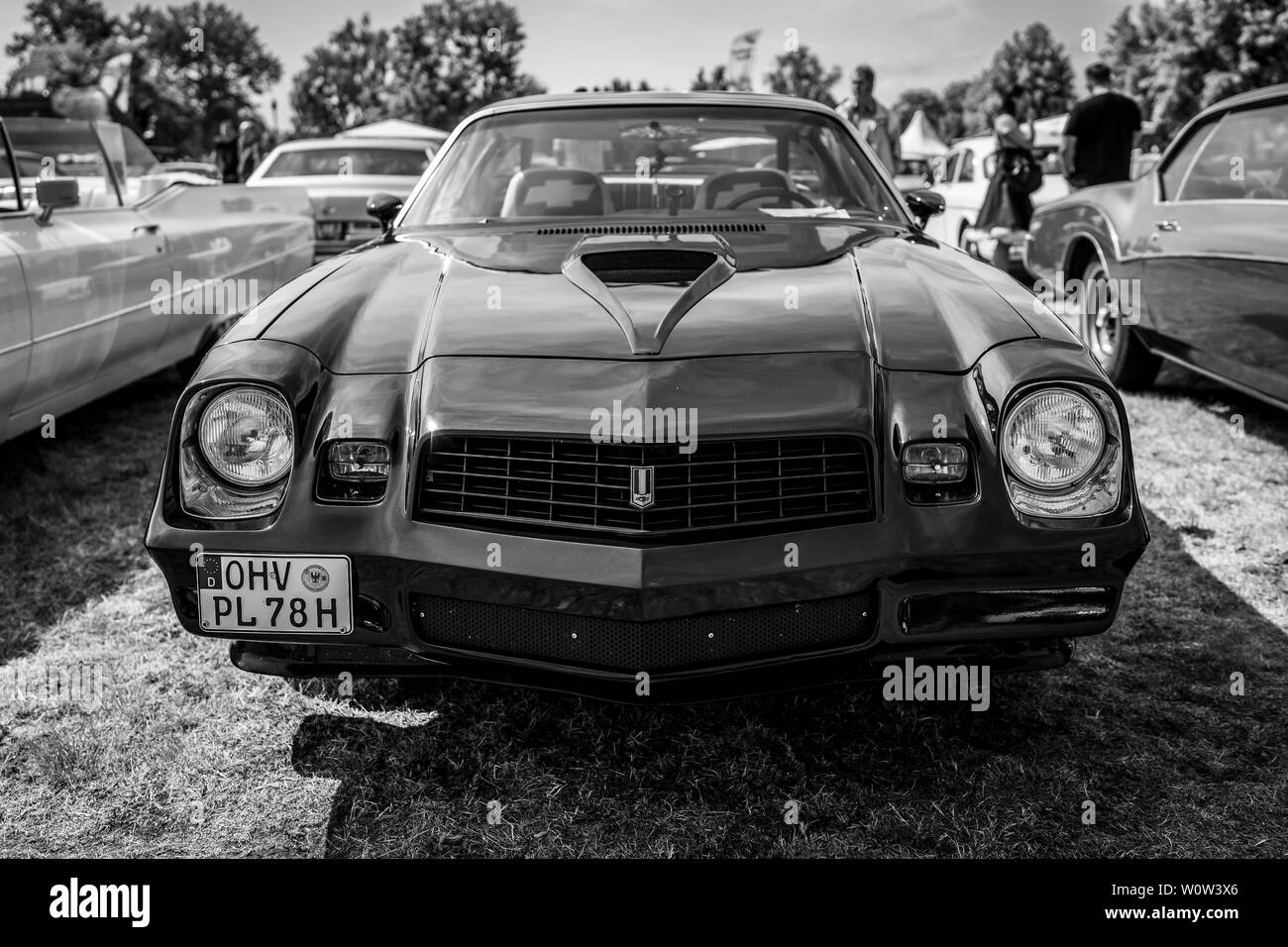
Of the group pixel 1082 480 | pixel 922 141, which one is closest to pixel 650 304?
pixel 1082 480

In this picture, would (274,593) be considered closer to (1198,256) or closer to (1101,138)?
(1198,256)

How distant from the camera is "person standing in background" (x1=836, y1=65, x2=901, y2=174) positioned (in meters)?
8.80

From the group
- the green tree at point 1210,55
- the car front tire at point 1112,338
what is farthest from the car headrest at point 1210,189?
the green tree at point 1210,55

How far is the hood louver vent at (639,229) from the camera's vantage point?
300 centimetres

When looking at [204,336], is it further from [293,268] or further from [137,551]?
[137,551]

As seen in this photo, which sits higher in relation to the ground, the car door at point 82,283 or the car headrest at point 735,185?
the car headrest at point 735,185

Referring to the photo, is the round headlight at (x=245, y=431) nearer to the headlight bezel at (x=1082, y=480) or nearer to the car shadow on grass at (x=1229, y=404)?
the headlight bezel at (x=1082, y=480)

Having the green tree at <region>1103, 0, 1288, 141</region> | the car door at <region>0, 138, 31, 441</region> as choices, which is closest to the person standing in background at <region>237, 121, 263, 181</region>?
the car door at <region>0, 138, 31, 441</region>

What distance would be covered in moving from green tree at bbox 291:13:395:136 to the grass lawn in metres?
79.3

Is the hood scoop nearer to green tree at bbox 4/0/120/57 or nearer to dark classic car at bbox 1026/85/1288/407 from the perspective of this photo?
dark classic car at bbox 1026/85/1288/407

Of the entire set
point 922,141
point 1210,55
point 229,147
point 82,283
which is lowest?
point 82,283

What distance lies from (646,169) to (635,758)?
83.5 inches

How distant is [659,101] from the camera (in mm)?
3621
